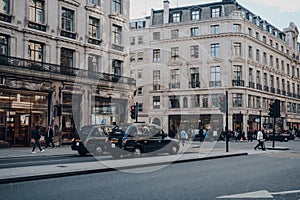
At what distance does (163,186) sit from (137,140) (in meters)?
8.58

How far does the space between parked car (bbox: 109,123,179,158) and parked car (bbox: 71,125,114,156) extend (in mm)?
1052

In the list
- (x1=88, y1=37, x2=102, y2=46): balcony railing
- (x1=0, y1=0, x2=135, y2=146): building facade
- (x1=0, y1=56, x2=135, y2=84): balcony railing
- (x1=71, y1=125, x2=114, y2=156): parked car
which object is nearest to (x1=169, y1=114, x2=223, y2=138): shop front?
(x1=0, y1=0, x2=135, y2=146): building facade

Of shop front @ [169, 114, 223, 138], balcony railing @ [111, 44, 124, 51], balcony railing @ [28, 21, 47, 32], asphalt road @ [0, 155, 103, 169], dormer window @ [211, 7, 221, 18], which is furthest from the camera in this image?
dormer window @ [211, 7, 221, 18]

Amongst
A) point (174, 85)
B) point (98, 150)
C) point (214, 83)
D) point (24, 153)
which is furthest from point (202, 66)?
point (24, 153)

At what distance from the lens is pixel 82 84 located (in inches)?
1207

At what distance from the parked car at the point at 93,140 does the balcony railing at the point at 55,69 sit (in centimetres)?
813

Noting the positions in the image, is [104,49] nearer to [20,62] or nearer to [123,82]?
[123,82]

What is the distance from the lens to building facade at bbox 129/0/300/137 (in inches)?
2066

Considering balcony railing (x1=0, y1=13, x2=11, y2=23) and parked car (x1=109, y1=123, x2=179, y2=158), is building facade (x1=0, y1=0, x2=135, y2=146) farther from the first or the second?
parked car (x1=109, y1=123, x2=179, y2=158)

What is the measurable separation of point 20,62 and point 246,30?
37344 mm

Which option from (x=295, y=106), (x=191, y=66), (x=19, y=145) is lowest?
(x=19, y=145)

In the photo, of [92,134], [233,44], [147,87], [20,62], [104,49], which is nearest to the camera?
[92,134]

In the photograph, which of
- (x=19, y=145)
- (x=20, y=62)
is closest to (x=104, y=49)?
(x=20, y=62)

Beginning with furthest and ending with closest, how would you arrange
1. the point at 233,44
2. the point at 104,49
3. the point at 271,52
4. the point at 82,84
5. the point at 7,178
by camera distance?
the point at 271,52
the point at 233,44
the point at 104,49
the point at 82,84
the point at 7,178
